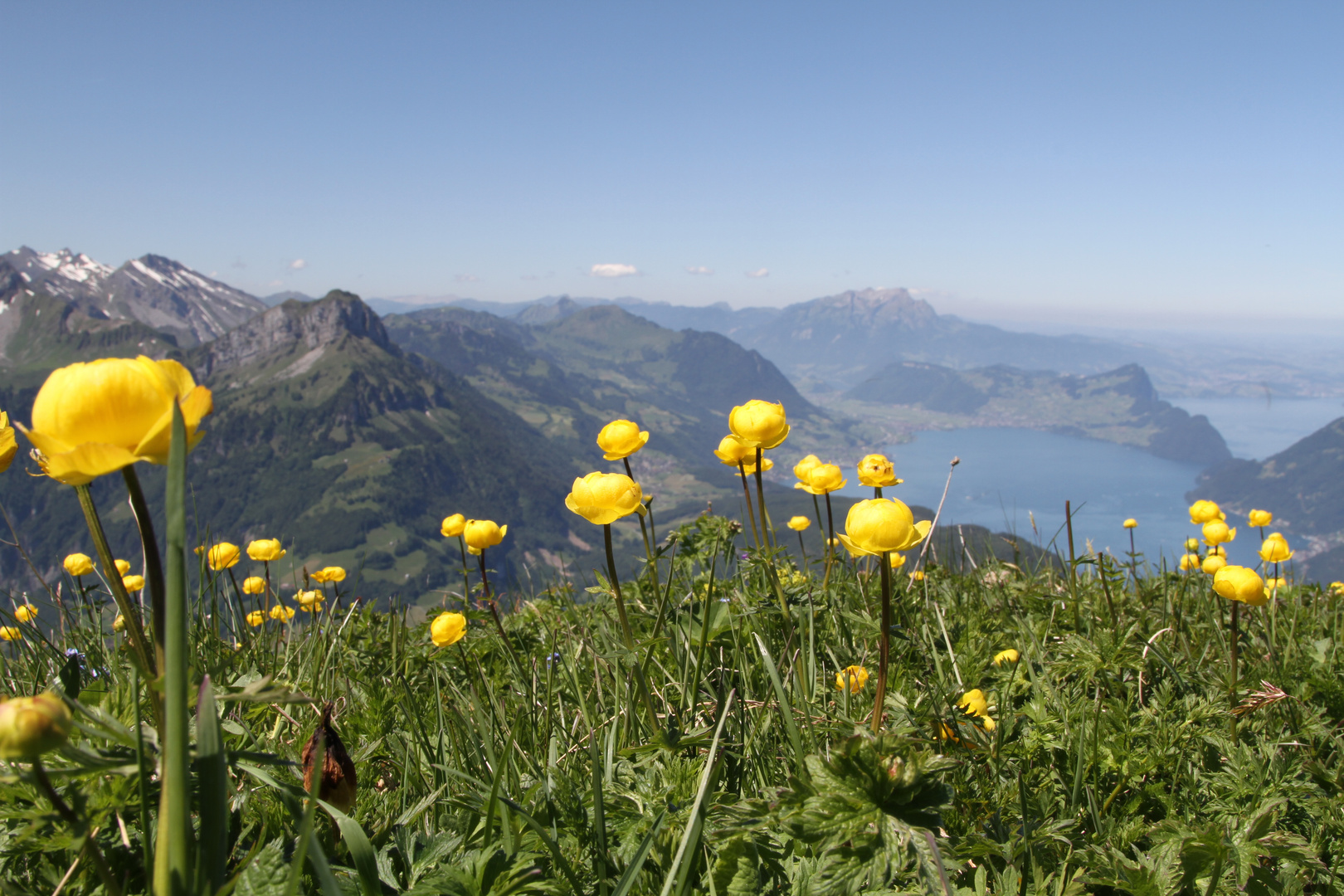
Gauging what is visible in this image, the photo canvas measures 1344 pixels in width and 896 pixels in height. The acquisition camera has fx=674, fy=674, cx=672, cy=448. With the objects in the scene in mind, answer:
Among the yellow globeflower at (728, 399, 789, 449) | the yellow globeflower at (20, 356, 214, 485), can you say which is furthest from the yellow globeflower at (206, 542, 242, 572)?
the yellow globeflower at (20, 356, 214, 485)

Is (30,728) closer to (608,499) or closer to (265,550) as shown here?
(608,499)

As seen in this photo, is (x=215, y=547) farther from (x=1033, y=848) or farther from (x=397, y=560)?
(x=397, y=560)

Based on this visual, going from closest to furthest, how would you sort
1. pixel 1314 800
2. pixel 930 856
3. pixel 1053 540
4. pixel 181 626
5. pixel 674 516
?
pixel 181 626 < pixel 930 856 < pixel 1314 800 < pixel 1053 540 < pixel 674 516

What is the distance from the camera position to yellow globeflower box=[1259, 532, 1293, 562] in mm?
4059

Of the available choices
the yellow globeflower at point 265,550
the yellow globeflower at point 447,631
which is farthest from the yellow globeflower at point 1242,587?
the yellow globeflower at point 265,550

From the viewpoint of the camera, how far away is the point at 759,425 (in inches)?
112

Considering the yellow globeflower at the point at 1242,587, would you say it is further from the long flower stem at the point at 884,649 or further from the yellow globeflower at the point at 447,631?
the yellow globeflower at the point at 447,631

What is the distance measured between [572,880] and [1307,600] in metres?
5.22

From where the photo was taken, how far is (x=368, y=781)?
6.80 ft

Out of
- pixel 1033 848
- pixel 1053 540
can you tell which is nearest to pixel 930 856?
pixel 1033 848

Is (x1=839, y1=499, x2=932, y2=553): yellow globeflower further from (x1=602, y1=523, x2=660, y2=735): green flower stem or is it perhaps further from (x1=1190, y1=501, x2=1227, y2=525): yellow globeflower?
(x1=1190, y1=501, x2=1227, y2=525): yellow globeflower

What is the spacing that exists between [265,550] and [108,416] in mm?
4287

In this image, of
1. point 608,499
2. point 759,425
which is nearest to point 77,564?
point 608,499

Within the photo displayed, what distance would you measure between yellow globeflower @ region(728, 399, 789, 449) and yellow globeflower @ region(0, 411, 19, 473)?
7.02 ft
